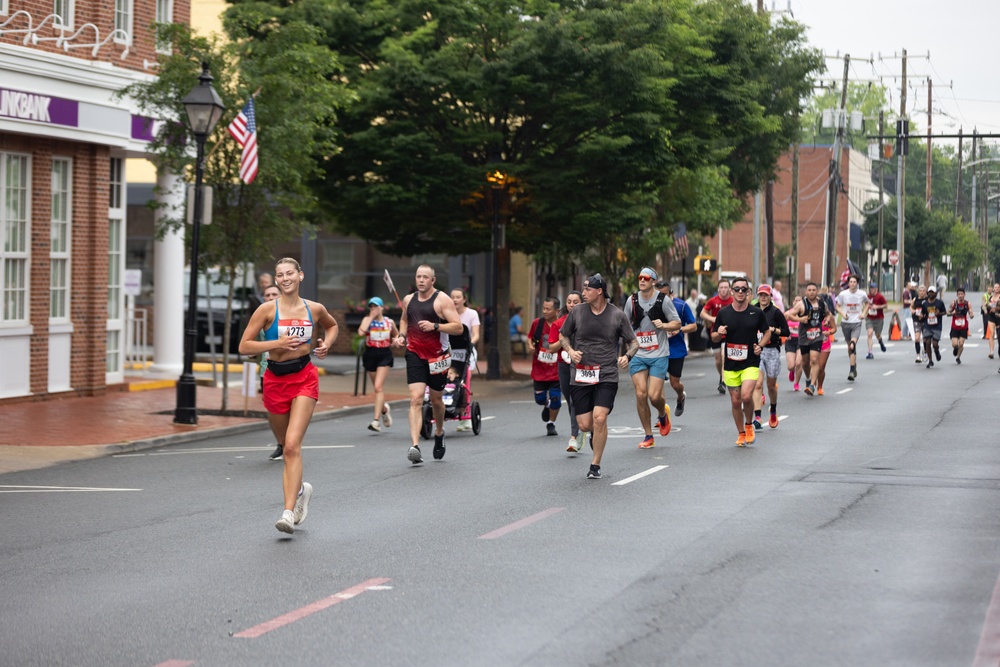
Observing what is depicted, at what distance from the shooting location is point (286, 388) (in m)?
10.4

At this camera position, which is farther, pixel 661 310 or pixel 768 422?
pixel 768 422

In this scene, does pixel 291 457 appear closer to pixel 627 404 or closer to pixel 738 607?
pixel 738 607

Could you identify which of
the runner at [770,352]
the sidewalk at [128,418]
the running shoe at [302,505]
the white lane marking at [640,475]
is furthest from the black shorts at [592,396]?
the sidewalk at [128,418]

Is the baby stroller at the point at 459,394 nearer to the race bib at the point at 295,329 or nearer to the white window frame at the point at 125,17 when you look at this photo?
the race bib at the point at 295,329

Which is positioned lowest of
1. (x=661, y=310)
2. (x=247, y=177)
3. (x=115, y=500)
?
(x=115, y=500)

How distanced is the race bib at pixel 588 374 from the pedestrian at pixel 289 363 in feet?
12.3

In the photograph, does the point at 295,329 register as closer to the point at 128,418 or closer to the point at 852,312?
the point at 128,418

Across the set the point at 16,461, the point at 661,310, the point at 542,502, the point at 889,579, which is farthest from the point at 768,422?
the point at 889,579

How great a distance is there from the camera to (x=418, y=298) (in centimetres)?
1490

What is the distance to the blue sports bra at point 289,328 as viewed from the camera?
408 inches

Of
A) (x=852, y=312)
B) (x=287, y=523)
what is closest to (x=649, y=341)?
(x=287, y=523)

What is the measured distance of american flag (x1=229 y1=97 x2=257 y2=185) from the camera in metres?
19.7

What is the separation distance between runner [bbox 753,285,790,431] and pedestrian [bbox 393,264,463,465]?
12.5 ft

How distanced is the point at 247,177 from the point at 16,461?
236 inches
